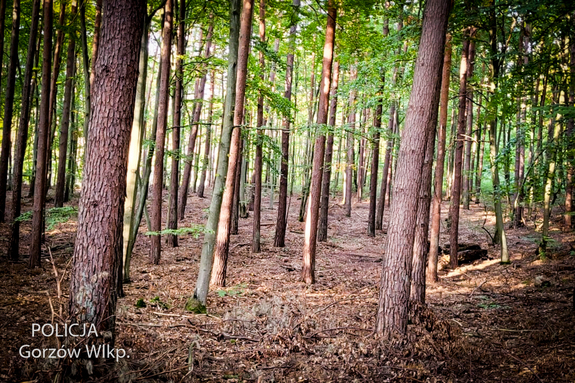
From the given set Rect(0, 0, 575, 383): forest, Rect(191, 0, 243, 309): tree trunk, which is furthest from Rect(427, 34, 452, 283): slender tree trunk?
Rect(191, 0, 243, 309): tree trunk

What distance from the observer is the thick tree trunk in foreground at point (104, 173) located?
390 cm

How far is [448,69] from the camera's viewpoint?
994 cm

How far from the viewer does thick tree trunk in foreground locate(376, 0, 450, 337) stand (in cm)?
572

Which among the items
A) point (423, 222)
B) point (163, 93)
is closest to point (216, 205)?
point (163, 93)

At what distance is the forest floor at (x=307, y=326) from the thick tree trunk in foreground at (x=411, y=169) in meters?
0.53

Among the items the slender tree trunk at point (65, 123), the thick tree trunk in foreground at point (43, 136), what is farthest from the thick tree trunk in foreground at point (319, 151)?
the slender tree trunk at point (65, 123)

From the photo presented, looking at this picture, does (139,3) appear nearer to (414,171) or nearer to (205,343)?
(414,171)

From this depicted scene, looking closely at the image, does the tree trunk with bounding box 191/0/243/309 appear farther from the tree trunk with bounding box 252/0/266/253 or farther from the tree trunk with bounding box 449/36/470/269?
the tree trunk with bounding box 449/36/470/269

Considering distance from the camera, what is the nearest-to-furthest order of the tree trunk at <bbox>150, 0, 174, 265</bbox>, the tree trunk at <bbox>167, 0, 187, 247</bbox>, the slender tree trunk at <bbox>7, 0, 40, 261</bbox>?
the tree trunk at <bbox>150, 0, 174, 265</bbox>
the slender tree trunk at <bbox>7, 0, 40, 261</bbox>
the tree trunk at <bbox>167, 0, 187, 247</bbox>

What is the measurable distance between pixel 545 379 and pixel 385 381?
2094 mm

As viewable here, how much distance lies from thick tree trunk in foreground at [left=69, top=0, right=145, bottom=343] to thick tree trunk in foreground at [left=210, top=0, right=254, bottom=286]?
3.50m

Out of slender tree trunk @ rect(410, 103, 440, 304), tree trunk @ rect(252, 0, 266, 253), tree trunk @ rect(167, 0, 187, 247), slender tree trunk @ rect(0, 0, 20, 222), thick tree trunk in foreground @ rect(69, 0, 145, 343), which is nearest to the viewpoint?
thick tree trunk in foreground @ rect(69, 0, 145, 343)

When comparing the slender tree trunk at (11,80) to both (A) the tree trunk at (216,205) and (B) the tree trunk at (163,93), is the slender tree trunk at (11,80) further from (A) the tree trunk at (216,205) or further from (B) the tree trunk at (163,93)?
(A) the tree trunk at (216,205)

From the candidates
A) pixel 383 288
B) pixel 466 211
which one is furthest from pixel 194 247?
pixel 466 211
